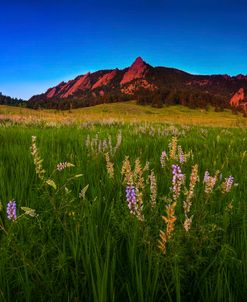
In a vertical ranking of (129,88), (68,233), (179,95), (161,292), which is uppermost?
(129,88)

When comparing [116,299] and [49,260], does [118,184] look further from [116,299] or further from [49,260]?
[116,299]

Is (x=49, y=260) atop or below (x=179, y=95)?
below

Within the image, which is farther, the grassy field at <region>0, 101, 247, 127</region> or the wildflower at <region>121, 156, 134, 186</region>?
the grassy field at <region>0, 101, 247, 127</region>

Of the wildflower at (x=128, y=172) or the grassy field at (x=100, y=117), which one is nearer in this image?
the wildflower at (x=128, y=172)

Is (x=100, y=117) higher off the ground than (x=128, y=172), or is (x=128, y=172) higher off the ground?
(x=100, y=117)

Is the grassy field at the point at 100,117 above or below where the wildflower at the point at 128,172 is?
above

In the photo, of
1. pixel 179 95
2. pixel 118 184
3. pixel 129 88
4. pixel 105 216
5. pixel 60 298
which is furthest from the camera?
pixel 129 88

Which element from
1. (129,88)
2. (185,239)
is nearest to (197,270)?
(185,239)

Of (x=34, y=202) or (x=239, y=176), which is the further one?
(x=239, y=176)

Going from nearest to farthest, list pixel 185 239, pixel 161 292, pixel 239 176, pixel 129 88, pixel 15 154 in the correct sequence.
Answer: pixel 161 292, pixel 185 239, pixel 239 176, pixel 15 154, pixel 129 88

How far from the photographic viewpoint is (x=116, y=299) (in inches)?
55.7

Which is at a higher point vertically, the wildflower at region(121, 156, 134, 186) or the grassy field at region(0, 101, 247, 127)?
the grassy field at region(0, 101, 247, 127)

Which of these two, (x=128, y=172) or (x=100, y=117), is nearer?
(x=128, y=172)

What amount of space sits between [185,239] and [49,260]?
2.52 ft
